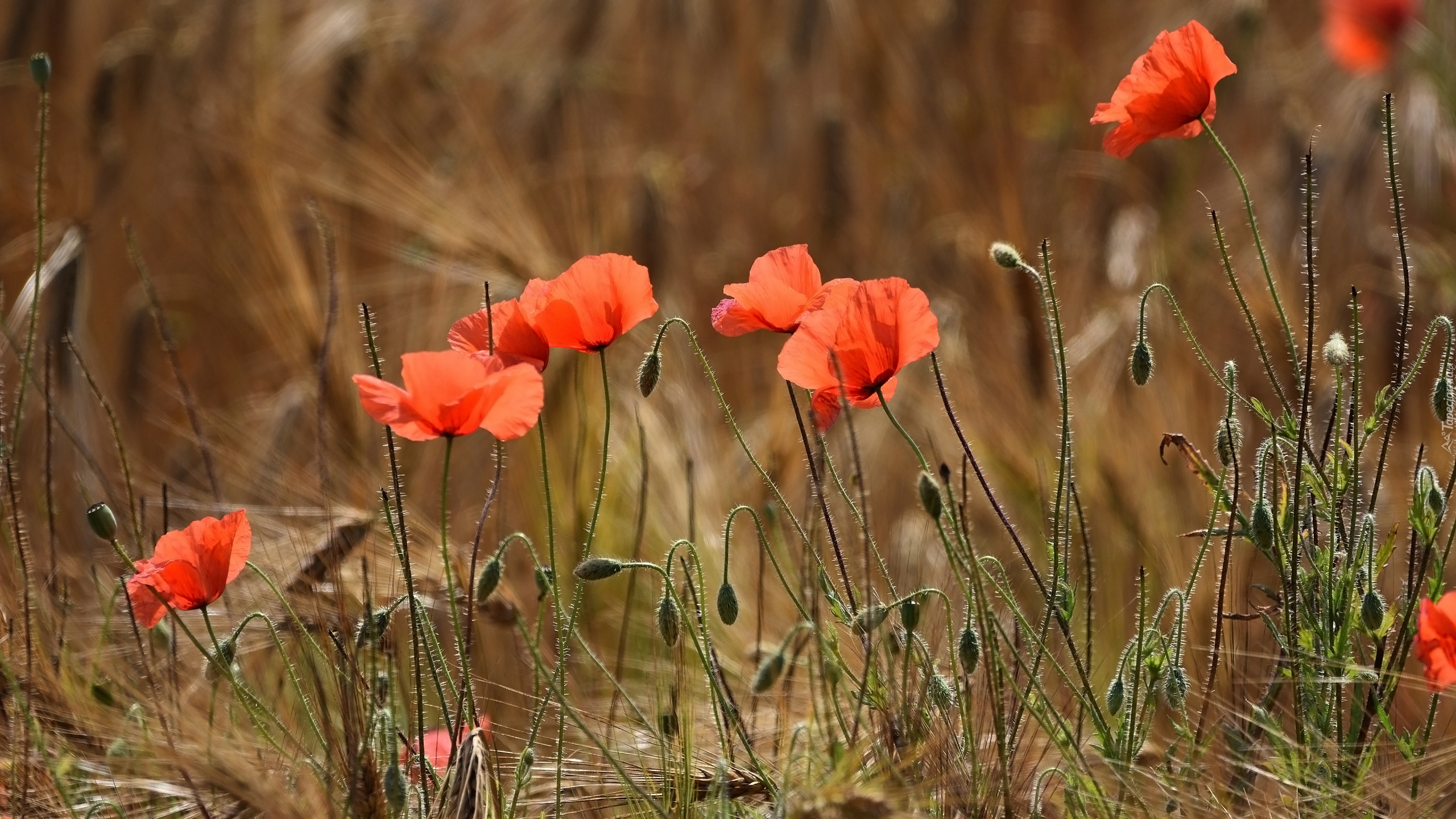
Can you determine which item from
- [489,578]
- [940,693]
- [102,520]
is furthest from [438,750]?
[940,693]

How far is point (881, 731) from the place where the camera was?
1004 mm

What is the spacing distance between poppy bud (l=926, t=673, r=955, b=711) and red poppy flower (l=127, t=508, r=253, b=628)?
501 mm

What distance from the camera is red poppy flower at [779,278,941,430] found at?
3.23 feet

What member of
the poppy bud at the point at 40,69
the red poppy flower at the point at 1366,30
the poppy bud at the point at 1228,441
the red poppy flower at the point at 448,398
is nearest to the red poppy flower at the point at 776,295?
the red poppy flower at the point at 448,398

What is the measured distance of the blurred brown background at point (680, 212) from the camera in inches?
78.2

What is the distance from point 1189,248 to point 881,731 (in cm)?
213

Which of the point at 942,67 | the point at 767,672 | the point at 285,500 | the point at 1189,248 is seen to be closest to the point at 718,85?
the point at 942,67

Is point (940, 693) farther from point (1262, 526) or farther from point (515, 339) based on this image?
point (515, 339)

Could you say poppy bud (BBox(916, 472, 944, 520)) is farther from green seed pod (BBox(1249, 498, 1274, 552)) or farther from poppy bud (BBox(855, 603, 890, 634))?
green seed pod (BBox(1249, 498, 1274, 552))

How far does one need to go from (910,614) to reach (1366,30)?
108 inches

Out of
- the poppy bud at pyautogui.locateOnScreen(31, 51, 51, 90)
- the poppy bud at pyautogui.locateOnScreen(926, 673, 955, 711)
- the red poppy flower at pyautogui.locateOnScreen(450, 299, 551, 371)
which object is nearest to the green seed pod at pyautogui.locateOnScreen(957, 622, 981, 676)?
the poppy bud at pyautogui.locateOnScreen(926, 673, 955, 711)

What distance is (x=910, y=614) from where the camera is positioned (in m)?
0.98

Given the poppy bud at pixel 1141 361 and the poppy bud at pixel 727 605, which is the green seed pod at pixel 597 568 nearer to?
the poppy bud at pixel 727 605

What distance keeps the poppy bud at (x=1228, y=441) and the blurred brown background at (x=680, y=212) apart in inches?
12.2
